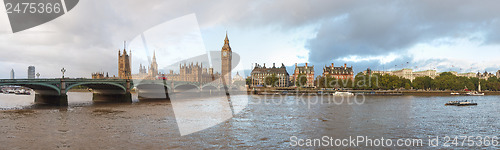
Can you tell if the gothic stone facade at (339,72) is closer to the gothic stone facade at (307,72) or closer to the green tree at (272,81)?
the gothic stone facade at (307,72)

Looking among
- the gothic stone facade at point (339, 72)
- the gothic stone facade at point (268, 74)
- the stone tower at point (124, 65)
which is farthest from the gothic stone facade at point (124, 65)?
the gothic stone facade at point (339, 72)

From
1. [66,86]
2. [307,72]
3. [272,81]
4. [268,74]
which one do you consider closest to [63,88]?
[66,86]

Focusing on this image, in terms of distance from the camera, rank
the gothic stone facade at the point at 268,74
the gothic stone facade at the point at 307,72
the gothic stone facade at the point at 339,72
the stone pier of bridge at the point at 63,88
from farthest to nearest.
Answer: the gothic stone facade at the point at 268,74, the gothic stone facade at the point at 307,72, the gothic stone facade at the point at 339,72, the stone pier of bridge at the point at 63,88

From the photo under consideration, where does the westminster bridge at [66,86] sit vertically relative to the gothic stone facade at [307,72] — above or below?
below

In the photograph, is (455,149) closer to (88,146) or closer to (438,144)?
(438,144)

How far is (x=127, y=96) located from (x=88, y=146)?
4963 cm

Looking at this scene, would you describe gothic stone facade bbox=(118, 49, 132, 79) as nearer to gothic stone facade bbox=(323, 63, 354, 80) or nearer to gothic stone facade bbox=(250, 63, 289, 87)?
gothic stone facade bbox=(250, 63, 289, 87)

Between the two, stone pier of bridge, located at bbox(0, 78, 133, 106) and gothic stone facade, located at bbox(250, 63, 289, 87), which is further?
gothic stone facade, located at bbox(250, 63, 289, 87)

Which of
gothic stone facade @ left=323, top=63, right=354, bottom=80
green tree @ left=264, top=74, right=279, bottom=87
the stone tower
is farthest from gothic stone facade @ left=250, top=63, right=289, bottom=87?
the stone tower

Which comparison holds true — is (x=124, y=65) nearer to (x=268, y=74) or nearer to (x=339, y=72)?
(x=268, y=74)

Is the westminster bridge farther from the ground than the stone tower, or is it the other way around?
the stone tower

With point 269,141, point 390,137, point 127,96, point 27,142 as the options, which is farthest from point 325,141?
point 127,96

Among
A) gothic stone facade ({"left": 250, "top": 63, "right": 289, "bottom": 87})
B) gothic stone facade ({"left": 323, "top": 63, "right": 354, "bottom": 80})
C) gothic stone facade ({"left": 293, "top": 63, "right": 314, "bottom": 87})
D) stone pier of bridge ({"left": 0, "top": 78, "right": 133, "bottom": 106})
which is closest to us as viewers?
stone pier of bridge ({"left": 0, "top": 78, "right": 133, "bottom": 106})

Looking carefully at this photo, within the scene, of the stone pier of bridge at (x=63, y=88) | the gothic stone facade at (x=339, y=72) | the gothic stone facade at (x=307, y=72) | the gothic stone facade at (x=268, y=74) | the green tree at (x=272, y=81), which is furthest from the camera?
the gothic stone facade at (x=268, y=74)
